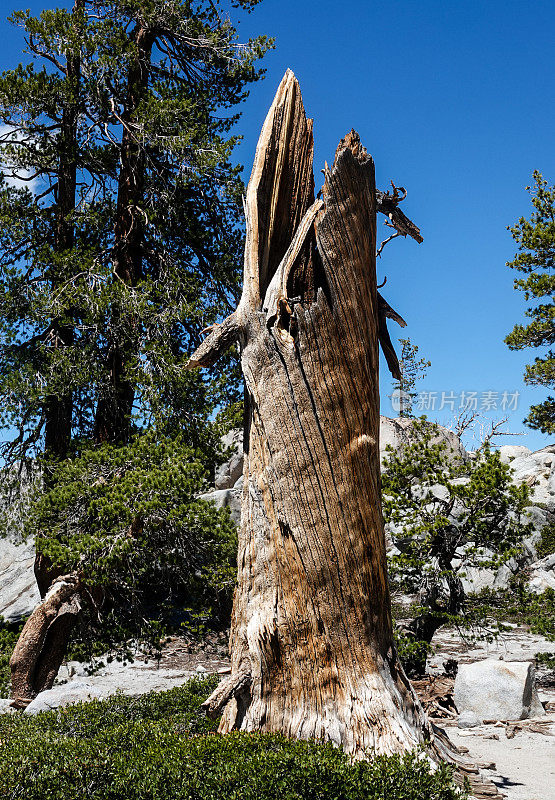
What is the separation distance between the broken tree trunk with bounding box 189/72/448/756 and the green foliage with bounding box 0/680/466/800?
39 centimetres

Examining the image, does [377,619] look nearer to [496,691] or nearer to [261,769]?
[261,769]

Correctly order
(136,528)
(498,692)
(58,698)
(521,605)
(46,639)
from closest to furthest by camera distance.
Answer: (58,698)
(498,692)
(136,528)
(521,605)
(46,639)

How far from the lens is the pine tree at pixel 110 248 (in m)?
9.83

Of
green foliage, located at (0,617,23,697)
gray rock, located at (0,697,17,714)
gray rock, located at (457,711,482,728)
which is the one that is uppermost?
green foliage, located at (0,617,23,697)

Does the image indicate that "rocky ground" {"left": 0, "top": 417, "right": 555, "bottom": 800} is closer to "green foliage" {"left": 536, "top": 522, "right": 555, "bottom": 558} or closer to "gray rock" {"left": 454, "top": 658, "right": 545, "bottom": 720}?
"gray rock" {"left": 454, "top": 658, "right": 545, "bottom": 720}

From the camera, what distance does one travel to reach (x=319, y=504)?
16.5 feet

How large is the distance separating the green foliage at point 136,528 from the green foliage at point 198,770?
3357mm

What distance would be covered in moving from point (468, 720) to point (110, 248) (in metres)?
9.56

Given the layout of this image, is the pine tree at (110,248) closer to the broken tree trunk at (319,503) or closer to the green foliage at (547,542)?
the broken tree trunk at (319,503)

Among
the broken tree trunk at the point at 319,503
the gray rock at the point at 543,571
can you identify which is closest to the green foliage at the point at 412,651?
the broken tree trunk at the point at 319,503

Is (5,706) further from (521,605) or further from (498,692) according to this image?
(521,605)

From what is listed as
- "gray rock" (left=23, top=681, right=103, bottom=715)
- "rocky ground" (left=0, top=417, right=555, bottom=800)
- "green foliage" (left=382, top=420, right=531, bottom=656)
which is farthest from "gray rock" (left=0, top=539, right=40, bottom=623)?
"green foliage" (left=382, top=420, right=531, bottom=656)

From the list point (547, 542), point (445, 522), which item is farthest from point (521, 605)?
point (547, 542)

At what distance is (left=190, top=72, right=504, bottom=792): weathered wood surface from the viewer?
4.84 meters
